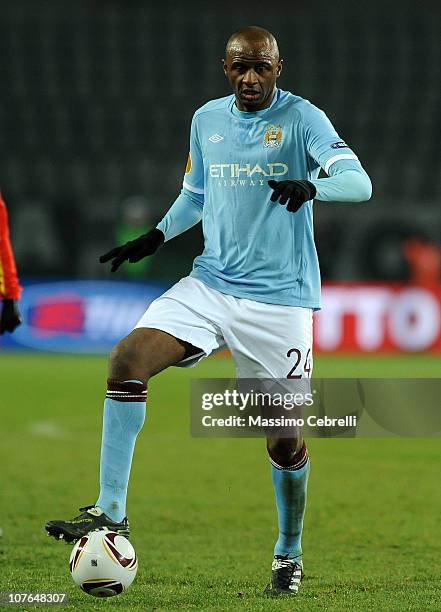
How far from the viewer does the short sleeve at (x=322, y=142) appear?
389 cm

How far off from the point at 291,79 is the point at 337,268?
5.78 metres

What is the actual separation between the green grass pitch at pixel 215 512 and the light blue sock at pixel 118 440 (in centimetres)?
32

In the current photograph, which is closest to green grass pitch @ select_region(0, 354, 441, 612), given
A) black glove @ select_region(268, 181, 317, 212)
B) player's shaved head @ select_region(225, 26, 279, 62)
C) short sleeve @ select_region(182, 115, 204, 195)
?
black glove @ select_region(268, 181, 317, 212)

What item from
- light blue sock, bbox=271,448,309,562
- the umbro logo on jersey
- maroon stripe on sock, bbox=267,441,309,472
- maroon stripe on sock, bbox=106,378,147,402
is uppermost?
the umbro logo on jersey

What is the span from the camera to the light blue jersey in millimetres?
4066

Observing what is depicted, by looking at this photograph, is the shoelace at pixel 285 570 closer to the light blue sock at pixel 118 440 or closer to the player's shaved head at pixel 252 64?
the light blue sock at pixel 118 440

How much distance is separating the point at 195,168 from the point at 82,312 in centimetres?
994

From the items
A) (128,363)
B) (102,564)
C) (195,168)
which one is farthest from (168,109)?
(102,564)

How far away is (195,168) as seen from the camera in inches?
171

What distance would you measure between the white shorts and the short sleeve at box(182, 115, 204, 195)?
0.40 m

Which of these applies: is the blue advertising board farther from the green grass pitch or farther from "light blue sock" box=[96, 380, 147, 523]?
"light blue sock" box=[96, 380, 147, 523]

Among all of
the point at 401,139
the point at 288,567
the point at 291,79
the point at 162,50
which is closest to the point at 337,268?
the point at 401,139

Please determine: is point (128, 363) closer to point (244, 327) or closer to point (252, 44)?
point (244, 327)

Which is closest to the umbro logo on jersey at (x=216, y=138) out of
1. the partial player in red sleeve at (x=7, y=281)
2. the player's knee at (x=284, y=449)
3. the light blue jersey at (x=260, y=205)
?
the light blue jersey at (x=260, y=205)
